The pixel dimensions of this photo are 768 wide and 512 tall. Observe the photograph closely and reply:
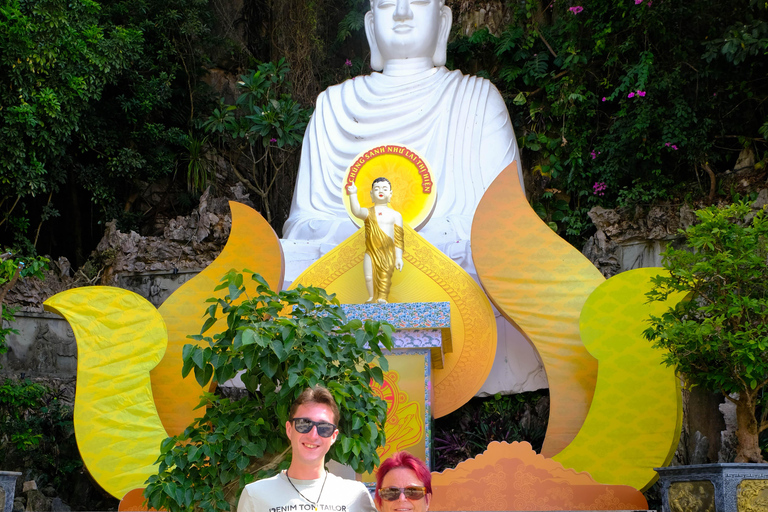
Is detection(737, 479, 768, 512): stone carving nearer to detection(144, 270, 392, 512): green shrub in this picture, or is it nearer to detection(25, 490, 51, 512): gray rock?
detection(144, 270, 392, 512): green shrub

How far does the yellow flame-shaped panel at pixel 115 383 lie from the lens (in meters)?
5.97

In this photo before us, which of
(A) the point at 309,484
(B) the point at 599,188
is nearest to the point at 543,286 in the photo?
(B) the point at 599,188

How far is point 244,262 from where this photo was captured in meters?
6.59

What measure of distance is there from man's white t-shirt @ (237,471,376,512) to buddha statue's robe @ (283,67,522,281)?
514 centimetres

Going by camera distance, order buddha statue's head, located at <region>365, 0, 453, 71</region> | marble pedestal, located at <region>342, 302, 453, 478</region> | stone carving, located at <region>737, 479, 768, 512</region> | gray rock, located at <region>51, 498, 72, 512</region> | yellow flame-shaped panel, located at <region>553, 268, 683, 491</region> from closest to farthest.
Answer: stone carving, located at <region>737, 479, 768, 512</region> < yellow flame-shaped panel, located at <region>553, 268, 683, 491</region> < marble pedestal, located at <region>342, 302, 453, 478</region> < gray rock, located at <region>51, 498, 72, 512</region> < buddha statue's head, located at <region>365, 0, 453, 71</region>

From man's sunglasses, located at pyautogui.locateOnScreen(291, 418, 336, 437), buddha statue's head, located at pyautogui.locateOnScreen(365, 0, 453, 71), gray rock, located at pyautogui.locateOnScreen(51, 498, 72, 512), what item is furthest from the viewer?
buddha statue's head, located at pyautogui.locateOnScreen(365, 0, 453, 71)

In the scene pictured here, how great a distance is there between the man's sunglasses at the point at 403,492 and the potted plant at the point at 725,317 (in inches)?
115

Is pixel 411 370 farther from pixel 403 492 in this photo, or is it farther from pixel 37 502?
pixel 403 492

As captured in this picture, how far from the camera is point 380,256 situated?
21.1 feet

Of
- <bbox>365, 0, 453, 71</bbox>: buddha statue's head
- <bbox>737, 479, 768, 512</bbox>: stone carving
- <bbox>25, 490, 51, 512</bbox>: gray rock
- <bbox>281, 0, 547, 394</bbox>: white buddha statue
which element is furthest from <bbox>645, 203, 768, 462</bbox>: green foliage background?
<bbox>25, 490, 51, 512</bbox>: gray rock

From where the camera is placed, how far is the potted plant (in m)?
4.90

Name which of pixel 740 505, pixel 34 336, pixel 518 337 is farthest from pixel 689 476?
pixel 34 336

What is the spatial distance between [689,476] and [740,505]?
0.31m

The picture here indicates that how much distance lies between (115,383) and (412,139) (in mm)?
Answer: 3770
